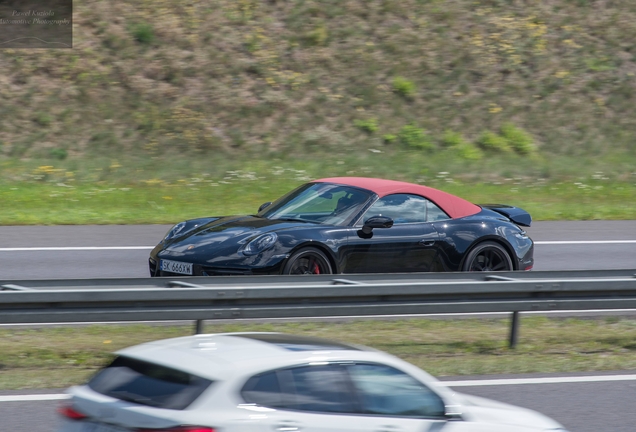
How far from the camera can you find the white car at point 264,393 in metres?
4.08

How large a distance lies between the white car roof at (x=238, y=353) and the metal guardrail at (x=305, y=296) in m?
2.93

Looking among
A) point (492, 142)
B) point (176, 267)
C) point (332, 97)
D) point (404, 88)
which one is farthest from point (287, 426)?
point (404, 88)

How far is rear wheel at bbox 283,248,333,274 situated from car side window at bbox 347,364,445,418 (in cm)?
539

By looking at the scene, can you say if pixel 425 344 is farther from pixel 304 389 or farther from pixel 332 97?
pixel 332 97

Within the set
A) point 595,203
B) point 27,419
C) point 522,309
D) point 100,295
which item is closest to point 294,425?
point 27,419

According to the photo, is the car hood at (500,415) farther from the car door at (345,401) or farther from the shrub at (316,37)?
the shrub at (316,37)

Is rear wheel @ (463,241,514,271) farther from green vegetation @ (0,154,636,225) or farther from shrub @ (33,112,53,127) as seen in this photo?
shrub @ (33,112,53,127)

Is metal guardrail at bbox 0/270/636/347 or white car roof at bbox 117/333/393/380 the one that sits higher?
white car roof at bbox 117/333/393/380

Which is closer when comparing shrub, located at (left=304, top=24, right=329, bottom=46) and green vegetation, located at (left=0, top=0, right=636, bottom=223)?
green vegetation, located at (left=0, top=0, right=636, bottom=223)

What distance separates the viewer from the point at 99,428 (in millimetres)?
4203

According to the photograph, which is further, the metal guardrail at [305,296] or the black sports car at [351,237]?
the black sports car at [351,237]

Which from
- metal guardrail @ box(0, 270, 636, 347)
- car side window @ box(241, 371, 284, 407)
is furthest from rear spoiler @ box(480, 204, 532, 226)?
car side window @ box(241, 371, 284, 407)

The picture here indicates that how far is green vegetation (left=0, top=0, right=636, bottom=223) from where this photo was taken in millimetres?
20688

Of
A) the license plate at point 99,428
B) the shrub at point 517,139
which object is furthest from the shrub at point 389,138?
the license plate at point 99,428
